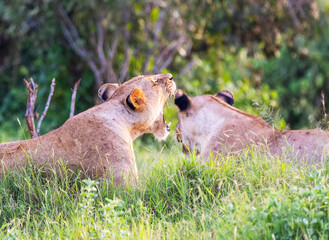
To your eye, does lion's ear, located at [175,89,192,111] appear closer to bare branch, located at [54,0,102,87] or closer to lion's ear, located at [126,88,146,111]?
lion's ear, located at [126,88,146,111]

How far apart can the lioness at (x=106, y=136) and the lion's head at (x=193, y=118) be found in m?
0.58

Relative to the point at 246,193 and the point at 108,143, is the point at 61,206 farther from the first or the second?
the point at 246,193

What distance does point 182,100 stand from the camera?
5965 millimetres

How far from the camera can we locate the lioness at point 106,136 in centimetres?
479

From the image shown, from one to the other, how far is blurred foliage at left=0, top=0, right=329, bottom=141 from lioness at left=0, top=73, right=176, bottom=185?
14.7 feet

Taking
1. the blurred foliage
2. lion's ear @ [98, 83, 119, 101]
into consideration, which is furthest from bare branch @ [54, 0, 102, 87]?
lion's ear @ [98, 83, 119, 101]

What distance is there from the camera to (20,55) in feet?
40.0

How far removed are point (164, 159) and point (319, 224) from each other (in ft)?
6.56

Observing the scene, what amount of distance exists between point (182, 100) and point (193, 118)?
0.22 m

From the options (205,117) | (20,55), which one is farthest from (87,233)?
(20,55)

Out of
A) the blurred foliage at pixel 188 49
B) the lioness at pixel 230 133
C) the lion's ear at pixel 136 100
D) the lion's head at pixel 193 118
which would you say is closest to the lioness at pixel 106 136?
the lion's ear at pixel 136 100

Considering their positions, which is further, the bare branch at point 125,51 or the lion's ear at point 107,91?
the bare branch at point 125,51

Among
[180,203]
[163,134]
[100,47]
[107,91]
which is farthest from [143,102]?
[100,47]

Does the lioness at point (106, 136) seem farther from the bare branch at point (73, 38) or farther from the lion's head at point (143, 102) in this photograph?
the bare branch at point (73, 38)
